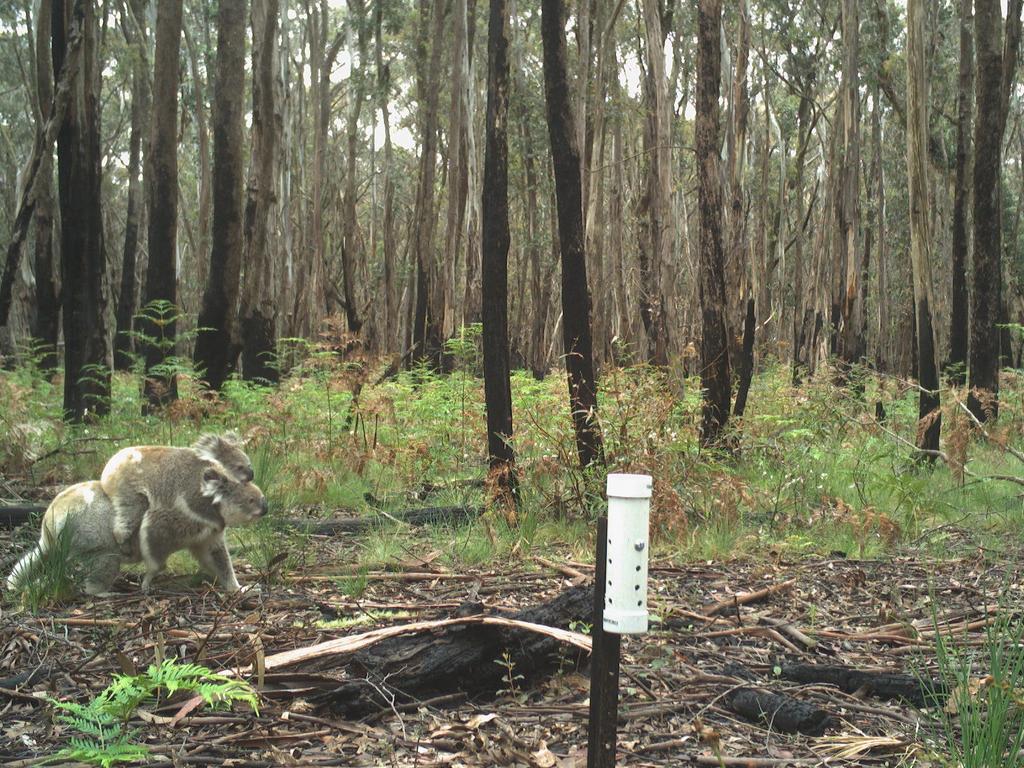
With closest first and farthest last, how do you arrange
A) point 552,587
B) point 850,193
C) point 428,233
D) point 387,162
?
point 552,587 → point 850,193 → point 428,233 → point 387,162

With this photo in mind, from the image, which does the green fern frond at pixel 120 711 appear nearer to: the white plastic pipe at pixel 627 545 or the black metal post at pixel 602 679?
the black metal post at pixel 602 679

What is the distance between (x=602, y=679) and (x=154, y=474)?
121 inches

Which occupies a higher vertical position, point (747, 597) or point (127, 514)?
point (127, 514)

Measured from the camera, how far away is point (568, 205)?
7414 mm

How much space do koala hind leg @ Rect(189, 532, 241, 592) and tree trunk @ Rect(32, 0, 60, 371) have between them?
18.8 feet

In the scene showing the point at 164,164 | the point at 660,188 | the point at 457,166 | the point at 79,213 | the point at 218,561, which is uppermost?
the point at 457,166

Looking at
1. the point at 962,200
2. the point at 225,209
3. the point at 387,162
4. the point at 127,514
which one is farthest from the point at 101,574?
the point at 387,162

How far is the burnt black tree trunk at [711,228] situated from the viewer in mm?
9266

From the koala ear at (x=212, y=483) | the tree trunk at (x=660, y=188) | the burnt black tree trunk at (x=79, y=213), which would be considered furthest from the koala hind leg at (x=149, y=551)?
the tree trunk at (x=660, y=188)

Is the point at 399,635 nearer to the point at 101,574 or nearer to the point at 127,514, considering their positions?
the point at 127,514

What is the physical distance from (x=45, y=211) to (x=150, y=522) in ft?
36.7

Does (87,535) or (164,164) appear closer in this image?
(87,535)

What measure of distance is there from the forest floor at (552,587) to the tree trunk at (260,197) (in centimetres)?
479

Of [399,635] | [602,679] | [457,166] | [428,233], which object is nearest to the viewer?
[602,679]
